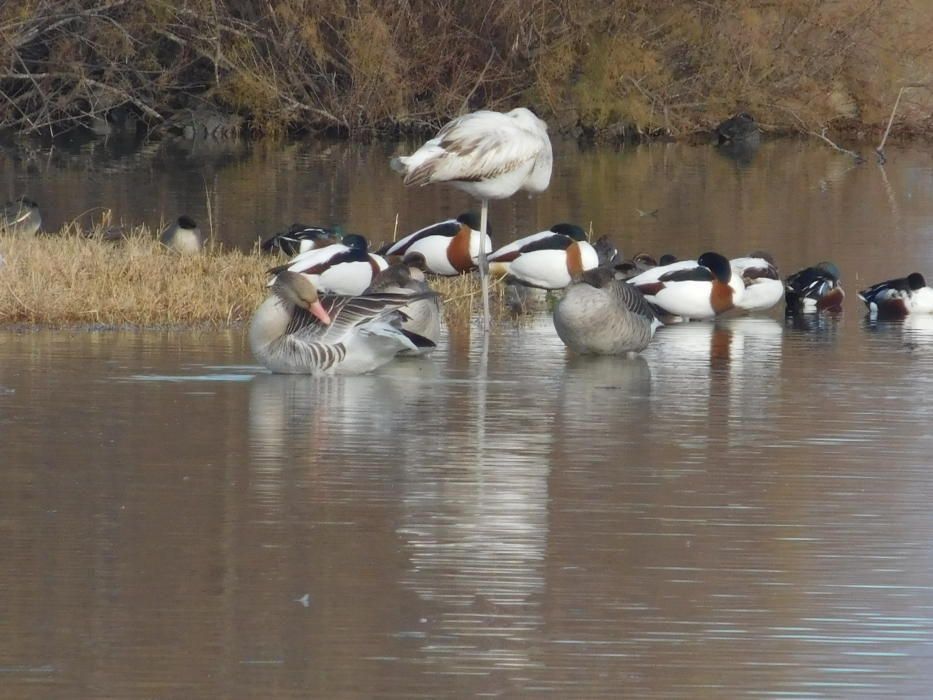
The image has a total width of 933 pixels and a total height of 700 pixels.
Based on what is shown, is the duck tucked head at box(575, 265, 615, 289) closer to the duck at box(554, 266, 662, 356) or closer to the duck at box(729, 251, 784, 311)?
the duck at box(554, 266, 662, 356)

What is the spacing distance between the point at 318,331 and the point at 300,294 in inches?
7.8

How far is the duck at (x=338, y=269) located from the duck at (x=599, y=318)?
1927mm

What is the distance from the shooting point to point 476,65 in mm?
38031

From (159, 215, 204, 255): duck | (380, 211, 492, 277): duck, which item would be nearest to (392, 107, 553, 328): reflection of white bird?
(380, 211, 492, 277): duck

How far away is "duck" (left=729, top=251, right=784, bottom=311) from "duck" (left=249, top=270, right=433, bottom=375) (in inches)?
166

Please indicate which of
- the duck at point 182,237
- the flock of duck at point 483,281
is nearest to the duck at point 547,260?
the flock of duck at point 483,281

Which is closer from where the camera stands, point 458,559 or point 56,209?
point 458,559

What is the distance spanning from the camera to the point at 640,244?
18.0 metres

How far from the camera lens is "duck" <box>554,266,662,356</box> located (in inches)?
399

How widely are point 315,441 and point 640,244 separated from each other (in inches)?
424

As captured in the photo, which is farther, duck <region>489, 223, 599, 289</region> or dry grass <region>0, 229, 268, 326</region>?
duck <region>489, 223, 599, 289</region>

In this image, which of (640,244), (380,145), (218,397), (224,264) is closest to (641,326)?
(218,397)

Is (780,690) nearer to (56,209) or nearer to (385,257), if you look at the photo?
(385,257)

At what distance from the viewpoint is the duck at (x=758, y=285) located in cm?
1306
